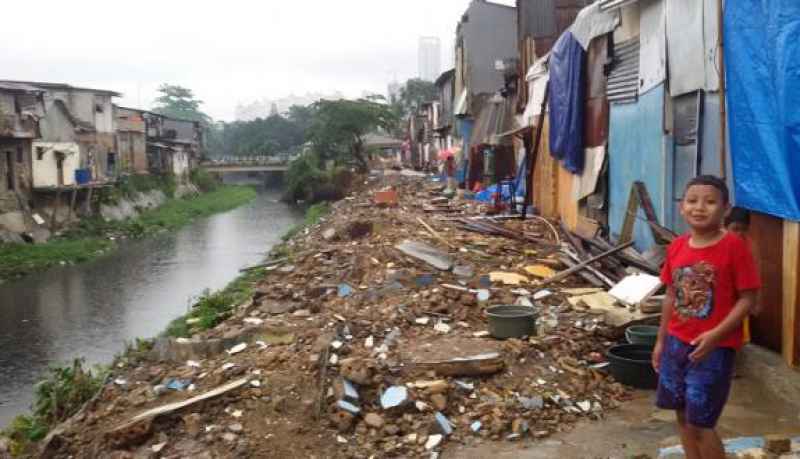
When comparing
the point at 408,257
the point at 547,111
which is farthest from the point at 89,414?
the point at 547,111

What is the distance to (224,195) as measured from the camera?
51.0 m

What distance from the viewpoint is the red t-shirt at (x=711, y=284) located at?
10.3 ft

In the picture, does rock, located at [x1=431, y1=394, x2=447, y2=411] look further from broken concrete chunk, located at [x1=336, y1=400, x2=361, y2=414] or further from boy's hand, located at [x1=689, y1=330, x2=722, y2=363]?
boy's hand, located at [x1=689, y1=330, x2=722, y2=363]

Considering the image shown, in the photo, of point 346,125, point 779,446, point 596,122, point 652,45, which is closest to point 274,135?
point 346,125

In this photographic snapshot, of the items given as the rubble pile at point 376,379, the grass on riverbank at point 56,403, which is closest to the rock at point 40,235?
the grass on riverbank at point 56,403

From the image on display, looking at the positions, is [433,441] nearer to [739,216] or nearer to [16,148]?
[739,216]

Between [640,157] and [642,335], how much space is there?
3472 mm

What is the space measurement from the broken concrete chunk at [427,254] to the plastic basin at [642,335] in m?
3.69

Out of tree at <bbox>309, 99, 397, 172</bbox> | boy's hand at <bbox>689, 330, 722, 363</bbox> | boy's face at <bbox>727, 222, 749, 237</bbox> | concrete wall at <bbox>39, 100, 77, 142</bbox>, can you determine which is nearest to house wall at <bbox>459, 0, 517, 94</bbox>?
tree at <bbox>309, 99, 397, 172</bbox>

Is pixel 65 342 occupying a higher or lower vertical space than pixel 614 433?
lower

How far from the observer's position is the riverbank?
22.3 metres

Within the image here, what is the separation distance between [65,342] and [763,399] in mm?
12936

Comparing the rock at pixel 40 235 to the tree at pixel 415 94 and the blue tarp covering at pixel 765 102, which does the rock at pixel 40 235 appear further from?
the tree at pixel 415 94

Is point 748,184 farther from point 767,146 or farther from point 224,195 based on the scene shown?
point 224,195
